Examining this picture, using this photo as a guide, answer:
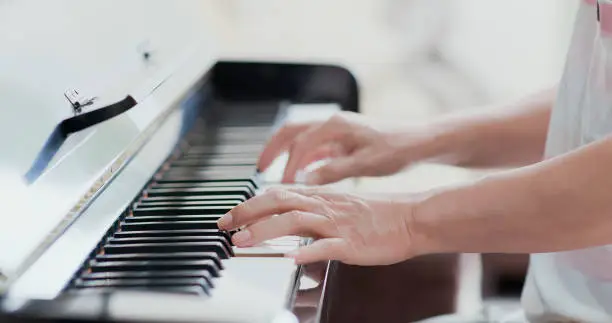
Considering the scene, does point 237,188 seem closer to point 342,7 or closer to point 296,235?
point 296,235

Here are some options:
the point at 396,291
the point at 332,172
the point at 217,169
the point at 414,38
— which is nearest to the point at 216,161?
the point at 217,169

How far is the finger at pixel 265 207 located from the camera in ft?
2.41

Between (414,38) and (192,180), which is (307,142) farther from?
(414,38)

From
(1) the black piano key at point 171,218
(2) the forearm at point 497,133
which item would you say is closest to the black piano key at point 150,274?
(1) the black piano key at point 171,218

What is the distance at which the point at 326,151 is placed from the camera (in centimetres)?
103

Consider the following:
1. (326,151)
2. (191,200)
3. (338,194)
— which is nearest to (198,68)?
(326,151)

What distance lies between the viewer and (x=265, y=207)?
73 centimetres

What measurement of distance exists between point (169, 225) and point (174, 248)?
2.4 inches

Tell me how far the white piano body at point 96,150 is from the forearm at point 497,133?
0.69 ft

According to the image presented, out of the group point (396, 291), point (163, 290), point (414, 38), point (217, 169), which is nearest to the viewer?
point (163, 290)

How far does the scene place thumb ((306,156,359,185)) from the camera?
0.97m

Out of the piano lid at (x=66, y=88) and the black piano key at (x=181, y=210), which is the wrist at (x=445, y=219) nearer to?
the black piano key at (x=181, y=210)

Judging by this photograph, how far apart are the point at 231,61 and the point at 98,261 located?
608mm

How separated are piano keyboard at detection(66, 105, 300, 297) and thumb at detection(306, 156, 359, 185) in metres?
0.07
